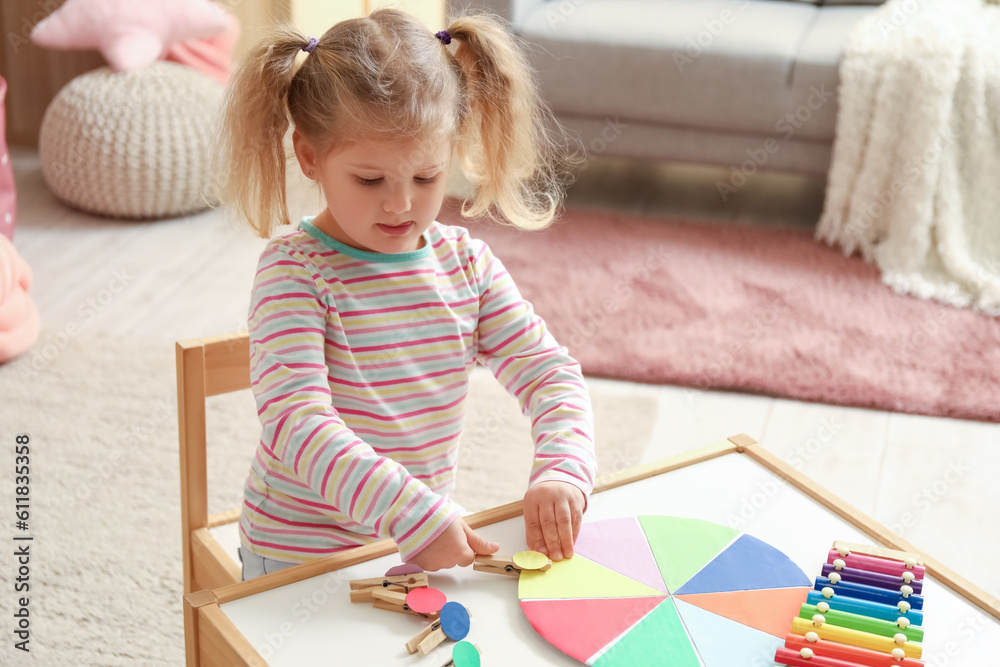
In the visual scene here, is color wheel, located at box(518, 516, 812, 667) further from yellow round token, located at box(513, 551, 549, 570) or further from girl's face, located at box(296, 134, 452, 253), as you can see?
girl's face, located at box(296, 134, 452, 253)

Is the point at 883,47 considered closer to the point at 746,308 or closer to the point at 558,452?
the point at 746,308

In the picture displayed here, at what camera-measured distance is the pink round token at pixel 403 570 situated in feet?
2.56

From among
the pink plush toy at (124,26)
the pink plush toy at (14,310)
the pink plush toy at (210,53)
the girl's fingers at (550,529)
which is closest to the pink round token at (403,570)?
the girl's fingers at (550,529)

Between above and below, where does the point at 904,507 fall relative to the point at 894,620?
below

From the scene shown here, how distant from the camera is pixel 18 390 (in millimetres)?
1832

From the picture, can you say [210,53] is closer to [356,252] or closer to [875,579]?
[356,252]

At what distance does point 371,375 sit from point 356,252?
116 mm

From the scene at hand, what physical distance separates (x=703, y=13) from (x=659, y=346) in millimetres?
978

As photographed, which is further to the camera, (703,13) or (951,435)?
(703,13)

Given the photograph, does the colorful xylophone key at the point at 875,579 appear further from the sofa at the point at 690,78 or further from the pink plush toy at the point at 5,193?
the pink plush toy at the point at 5,193

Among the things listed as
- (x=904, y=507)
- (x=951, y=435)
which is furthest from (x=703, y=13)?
(x=904, y=507)

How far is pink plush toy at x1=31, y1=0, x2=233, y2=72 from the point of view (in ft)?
8.25

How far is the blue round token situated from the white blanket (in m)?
1.81

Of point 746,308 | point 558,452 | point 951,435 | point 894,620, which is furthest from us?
point 746,308
